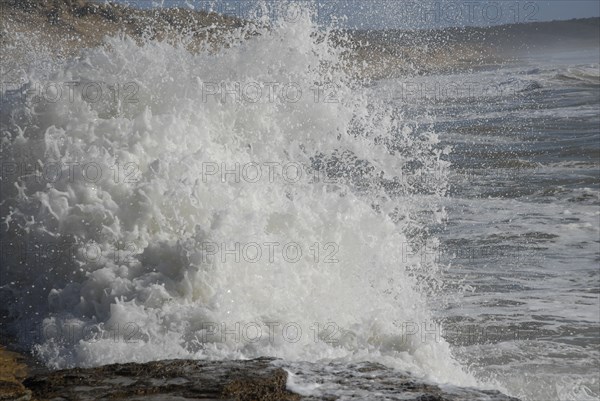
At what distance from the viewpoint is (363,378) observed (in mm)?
4340

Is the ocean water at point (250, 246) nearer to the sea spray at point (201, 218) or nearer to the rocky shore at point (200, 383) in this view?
the sea spray at point (201, 218)

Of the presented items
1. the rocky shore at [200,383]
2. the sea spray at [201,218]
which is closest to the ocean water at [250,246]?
the sea spray at [201,218]

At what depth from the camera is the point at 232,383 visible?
4199 millimetres

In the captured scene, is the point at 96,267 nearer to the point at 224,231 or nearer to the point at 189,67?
the point at 224,231

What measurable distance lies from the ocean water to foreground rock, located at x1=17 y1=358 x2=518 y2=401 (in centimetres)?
6

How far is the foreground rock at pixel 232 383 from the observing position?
408 cm

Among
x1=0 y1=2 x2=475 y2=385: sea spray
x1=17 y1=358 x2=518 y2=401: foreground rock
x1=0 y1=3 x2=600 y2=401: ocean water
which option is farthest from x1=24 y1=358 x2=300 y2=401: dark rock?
x1=0 y1=2 x2=475 y2=385: sea spray

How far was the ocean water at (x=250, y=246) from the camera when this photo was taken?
534 centimetres

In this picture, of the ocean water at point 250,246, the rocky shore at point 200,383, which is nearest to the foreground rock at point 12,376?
the rocky shore at point 200,383

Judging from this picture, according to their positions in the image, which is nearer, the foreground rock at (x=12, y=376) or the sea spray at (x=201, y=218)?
the foreground rock at (x=12, y=376)

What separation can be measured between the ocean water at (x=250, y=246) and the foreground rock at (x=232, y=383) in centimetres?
6

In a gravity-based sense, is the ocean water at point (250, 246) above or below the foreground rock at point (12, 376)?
above

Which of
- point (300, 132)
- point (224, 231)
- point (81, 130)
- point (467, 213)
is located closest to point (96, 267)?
point (224, 231)

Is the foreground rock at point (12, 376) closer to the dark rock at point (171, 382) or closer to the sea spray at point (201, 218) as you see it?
the dark rock at point (171, 382)
